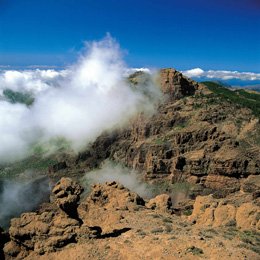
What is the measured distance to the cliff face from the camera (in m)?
84.6

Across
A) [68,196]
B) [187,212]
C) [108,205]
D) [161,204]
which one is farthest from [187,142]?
[68,196]

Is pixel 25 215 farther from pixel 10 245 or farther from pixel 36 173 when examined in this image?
pixel 36 173

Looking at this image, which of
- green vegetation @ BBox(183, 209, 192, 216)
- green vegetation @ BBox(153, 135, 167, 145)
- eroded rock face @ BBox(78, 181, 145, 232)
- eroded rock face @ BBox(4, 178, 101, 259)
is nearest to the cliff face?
green vegetation @ BBox(153, 135, 167, 145)

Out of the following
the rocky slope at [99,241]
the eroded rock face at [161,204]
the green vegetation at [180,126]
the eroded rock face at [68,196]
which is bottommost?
the eroded rock face at [161,204]

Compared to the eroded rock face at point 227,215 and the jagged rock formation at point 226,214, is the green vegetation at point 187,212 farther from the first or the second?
the eroded rock face at point 227,215

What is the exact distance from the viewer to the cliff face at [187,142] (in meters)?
84.6

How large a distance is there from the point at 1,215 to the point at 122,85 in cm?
12619

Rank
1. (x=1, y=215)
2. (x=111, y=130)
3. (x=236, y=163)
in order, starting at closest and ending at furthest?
(x=236, y=163) < (x=1, y=215) < (x=111, y=130)

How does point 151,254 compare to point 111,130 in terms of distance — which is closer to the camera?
point 151,254

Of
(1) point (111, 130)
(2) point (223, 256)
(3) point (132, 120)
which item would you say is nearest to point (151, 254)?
(2) point (223, 256)

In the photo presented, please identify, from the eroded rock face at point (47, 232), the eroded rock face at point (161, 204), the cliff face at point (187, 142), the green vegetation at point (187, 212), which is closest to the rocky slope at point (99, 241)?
the eroded rock face at point (47, 232)

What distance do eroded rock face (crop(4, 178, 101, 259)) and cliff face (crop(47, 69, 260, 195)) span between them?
6764 centimetres

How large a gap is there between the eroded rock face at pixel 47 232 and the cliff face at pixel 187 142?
67643mm

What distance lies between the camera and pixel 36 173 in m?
193
